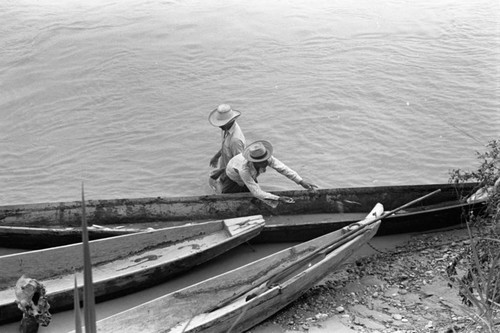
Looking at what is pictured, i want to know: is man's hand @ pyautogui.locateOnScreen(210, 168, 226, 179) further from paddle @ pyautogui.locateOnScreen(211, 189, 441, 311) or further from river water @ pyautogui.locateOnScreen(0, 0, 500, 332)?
paddle @ pyautogui.locateOnScreen(211, 189, 441, 311)

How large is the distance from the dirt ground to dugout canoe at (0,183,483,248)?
369mm

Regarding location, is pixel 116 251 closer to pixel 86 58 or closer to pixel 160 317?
pixel 160 317

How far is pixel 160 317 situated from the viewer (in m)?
6.53

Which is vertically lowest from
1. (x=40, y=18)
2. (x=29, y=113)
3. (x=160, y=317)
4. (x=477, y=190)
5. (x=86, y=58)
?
(x=160, y=317)

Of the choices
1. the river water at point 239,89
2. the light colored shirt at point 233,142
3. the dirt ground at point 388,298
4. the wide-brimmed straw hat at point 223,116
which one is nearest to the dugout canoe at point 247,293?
the dirt ground at point 388,298

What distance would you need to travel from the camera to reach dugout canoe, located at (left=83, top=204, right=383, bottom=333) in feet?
20.7

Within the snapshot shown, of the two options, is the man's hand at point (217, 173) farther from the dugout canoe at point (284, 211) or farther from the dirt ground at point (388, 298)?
the dirt ground at point (388, 298)

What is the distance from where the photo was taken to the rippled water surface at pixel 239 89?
11688 millimetres

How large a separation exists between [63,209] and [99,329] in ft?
8.23

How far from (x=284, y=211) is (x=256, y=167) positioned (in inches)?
34.2

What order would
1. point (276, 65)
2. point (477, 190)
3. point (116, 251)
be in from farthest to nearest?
point (276, 65) < point (477, 190) < point (116, 251)

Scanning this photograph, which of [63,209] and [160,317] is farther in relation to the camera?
[63,209]

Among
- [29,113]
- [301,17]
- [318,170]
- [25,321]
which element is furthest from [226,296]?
[301,17]

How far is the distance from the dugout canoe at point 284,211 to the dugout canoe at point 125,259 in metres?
0.62
